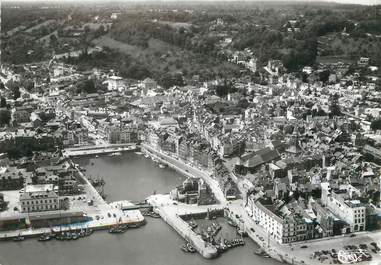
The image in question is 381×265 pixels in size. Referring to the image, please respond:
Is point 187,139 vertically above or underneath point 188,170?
above

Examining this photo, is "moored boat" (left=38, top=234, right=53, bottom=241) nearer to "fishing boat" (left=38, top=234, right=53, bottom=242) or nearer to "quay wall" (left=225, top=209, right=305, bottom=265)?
"fishing boat" (left=38, top=234, right=53, bottom=242)

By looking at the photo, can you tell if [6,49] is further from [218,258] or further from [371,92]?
[218,258]

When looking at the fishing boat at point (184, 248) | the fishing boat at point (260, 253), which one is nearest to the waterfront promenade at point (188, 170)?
the fishing boat at point (184, 248)

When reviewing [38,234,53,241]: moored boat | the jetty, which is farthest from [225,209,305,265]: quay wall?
[38,234,53,241]: moored boat

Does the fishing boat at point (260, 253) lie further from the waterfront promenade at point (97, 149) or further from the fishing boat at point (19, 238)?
the waterfront promenade at point (97, 149)

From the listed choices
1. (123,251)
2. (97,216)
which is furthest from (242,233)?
(97,216)

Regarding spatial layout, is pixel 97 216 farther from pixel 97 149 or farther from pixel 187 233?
pixel 97 149

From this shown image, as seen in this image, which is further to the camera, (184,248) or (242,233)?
(242,233)
